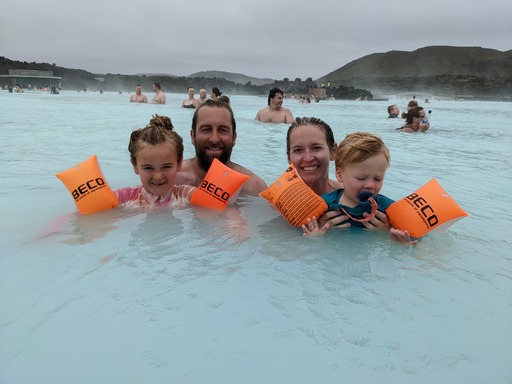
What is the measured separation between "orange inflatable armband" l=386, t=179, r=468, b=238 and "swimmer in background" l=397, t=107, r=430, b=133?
9933mm

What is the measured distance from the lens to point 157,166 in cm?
376

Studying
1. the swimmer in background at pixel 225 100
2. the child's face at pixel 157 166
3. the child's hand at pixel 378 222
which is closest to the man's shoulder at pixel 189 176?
the child's face at pixel 157 166

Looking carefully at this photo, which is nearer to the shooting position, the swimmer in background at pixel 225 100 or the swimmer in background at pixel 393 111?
the swimmer in background at pixel 225 100

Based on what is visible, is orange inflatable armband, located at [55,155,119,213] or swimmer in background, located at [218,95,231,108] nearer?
orange inflatable armband, located at [55,155,119,213]

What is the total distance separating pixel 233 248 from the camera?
10.8 feet

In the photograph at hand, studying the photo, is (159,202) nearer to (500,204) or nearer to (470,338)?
(470,338)

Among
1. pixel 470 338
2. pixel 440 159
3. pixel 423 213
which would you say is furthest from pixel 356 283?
pixel 440 159

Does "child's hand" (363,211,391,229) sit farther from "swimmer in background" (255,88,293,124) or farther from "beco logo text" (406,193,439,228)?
"swimmer in background" (255,88,293,124)

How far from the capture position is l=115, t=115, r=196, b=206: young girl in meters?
3.68

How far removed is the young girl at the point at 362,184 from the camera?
313 centimetres

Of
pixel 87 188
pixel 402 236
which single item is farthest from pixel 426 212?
pixel 87 188

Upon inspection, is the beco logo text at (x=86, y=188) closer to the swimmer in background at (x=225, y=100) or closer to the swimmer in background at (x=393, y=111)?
the swimmer in background at (x=225, y=100)

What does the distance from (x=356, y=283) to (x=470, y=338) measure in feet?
2.44

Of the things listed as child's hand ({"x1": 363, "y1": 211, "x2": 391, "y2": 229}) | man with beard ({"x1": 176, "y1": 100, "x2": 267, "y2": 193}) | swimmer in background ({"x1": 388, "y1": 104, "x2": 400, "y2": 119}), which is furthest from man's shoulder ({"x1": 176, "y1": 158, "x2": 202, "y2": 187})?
swimmer in background ({"x1": 388, "y1": 104, "x2": 400, "y2": 119})
